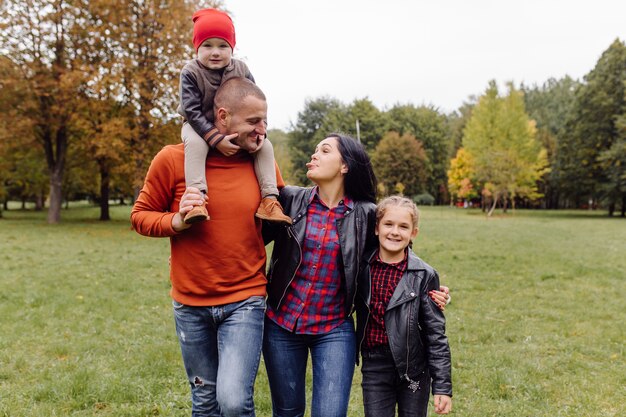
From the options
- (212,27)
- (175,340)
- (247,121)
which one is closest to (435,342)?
(247,121)

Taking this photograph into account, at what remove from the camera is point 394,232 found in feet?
9.64

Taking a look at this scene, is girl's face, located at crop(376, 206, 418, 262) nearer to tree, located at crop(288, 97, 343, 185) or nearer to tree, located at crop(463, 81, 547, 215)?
tree, located at crop(463, 81, 547, 215)

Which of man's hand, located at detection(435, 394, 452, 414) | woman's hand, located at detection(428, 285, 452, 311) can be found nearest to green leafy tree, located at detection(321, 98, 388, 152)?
woman's hand, located at detection(428, 285, 452, 311)

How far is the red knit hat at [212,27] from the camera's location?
9.19 ft

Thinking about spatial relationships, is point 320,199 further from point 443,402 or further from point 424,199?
point 424,199

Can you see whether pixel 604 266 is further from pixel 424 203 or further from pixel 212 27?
pixel 424 203

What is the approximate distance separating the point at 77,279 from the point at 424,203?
56.3 metres

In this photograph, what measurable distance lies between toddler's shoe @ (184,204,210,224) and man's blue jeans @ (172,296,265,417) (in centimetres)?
50

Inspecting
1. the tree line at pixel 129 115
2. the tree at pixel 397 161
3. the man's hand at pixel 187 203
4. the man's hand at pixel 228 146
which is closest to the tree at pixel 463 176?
the tree line at pixel 129 115

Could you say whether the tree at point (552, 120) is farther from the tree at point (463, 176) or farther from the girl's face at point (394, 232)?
the girl's face at point (394, 232)

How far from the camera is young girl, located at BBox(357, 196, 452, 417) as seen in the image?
2.88 meters

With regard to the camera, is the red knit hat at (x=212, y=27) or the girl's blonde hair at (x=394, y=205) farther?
the girl's blonde hair at (x=394, y=205)

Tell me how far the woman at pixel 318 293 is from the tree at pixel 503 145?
38152 mm

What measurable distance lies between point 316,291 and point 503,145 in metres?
42.5
